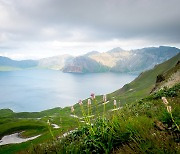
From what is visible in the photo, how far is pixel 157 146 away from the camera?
580 cm

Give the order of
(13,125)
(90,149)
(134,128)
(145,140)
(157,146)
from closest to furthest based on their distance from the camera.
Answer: (157,146), (145,140), (134,128), (90,149), (13,125)

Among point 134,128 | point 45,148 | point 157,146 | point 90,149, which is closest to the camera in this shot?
point 157,146

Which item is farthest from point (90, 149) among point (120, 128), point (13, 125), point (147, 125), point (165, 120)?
point (13, 125)

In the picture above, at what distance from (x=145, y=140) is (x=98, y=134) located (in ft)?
7.53

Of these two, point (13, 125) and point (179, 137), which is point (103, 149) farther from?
point (13, 125)

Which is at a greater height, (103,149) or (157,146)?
(157,146)

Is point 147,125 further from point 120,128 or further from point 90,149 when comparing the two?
point 90,149

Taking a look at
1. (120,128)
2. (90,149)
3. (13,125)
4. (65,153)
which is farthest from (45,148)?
(13,125)

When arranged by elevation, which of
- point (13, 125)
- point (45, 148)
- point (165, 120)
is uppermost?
point (165, 120)

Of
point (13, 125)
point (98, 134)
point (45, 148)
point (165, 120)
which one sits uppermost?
point (165, 120)

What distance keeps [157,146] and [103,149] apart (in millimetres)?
2342

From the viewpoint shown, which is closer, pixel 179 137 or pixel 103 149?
pixel 179 137

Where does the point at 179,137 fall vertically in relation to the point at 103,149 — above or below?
above

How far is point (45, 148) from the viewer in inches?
390
